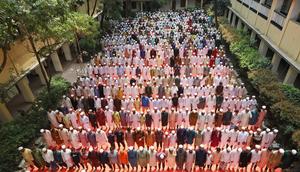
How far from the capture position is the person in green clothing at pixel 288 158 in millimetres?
7193

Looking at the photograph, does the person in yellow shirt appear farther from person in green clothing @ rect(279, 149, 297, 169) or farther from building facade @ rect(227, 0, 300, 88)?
building facade @ rect(227, 0, 300, 88)

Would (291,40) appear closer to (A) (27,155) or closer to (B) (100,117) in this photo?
(B) (100,117)

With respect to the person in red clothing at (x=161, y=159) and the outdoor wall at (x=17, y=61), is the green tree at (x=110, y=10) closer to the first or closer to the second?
the outdoor wall at (x=17, y=61)

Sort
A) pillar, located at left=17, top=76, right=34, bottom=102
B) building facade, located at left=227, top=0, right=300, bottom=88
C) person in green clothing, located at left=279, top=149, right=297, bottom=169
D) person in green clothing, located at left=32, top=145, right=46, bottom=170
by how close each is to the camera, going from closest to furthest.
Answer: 1. person in green clothing, located at left=279, top=149, right=297, bottom=169
2. person in green clothing, located at left=32, top=145, right=46, bottom=170
3. building facade, located at left=227, top=0, right=300, bottom=88
4. pillar, located at left=17, top=76, right=34, bottom=102

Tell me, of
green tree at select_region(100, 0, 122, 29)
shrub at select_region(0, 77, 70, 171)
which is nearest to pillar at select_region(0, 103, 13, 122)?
shrub at select_region(0, 77, 70, 171)

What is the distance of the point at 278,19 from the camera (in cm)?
1295

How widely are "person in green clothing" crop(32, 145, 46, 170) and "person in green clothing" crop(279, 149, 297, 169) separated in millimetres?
7709

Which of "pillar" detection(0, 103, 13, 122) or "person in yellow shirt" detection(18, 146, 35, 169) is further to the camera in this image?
"pillar" detection(0, 103, 13, 122)

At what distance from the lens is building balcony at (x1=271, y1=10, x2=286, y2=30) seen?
1250cm

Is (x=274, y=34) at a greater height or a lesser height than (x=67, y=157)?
greater

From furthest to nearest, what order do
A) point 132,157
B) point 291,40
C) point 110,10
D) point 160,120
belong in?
point 110,10 < point 291,40 < point 160,120 < point 132,157

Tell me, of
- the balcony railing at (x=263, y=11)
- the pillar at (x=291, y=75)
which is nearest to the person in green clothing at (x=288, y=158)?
the pillar at (x=291, y=75)

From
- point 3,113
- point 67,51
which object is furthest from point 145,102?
point 67,51

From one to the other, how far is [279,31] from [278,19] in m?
0.80
